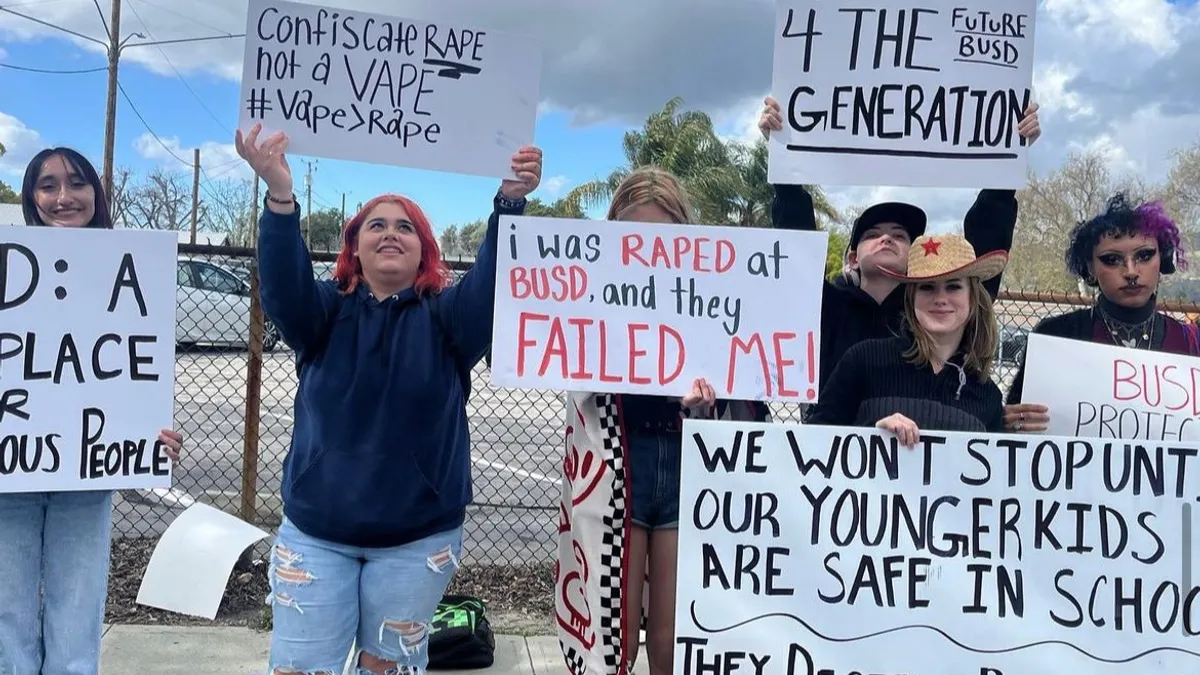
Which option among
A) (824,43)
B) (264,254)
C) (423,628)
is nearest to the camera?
(264,254)

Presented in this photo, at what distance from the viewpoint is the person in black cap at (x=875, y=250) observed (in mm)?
2898

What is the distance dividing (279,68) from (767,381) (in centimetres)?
164

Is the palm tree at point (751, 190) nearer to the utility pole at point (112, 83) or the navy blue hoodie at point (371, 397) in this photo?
the utility pole at point (112, 83)

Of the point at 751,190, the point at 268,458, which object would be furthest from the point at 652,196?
the point at 751,190

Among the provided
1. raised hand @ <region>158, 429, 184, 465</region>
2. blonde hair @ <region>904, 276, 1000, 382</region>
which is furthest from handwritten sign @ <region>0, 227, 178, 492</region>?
blonde hair @ <region>904, 276, 1000, 382</region>

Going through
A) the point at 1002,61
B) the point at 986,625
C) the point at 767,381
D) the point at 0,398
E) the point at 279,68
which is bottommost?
the point at 986,625

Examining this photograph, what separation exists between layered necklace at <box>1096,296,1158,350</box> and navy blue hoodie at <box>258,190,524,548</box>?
1.94m

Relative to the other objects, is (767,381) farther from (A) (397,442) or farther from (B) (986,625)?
(A) (397,442)

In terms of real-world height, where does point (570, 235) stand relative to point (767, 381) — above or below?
above

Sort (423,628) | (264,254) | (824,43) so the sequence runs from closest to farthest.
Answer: (264,254) → (423,628) → (824,43)

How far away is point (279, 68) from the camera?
102 inches

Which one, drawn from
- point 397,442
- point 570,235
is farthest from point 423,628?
point 570,235

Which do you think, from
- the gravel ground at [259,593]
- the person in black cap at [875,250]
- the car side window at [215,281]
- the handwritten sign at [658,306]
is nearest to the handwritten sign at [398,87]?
the handwritten sign at [658,306]

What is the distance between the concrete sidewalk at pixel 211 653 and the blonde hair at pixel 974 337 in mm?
1846
